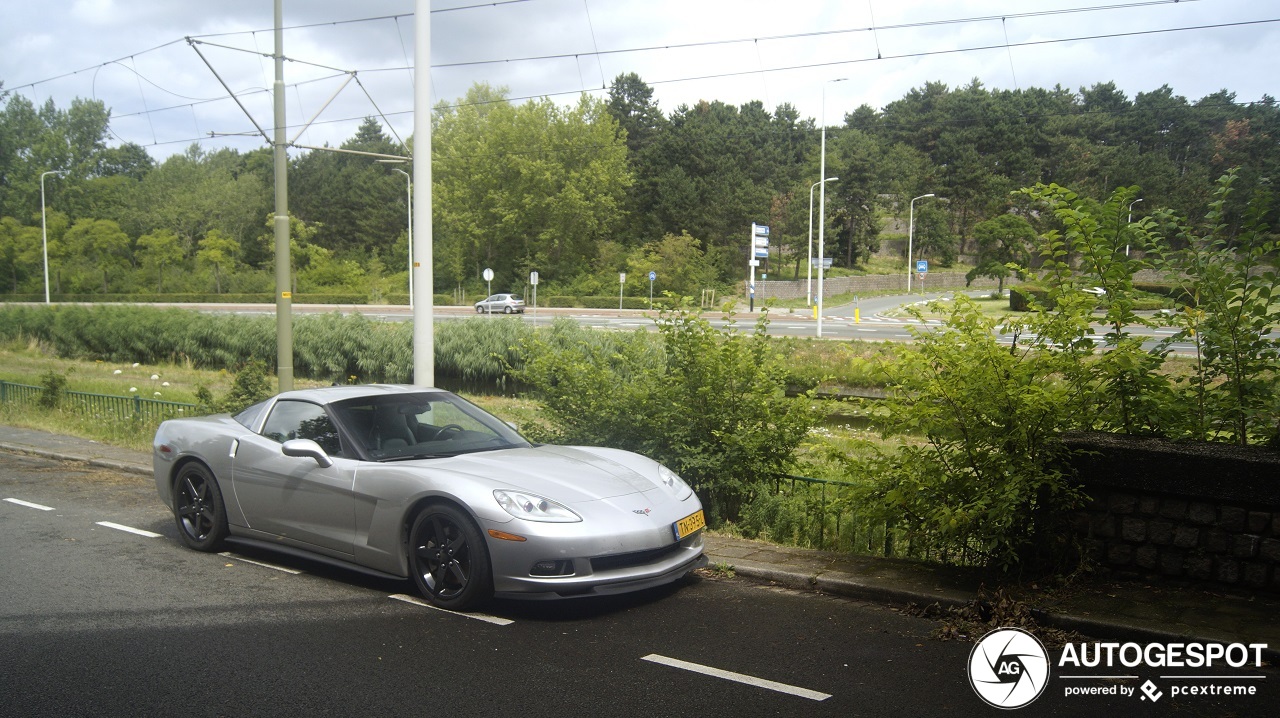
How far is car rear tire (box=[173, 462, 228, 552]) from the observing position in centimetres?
696

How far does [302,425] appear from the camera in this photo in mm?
6617

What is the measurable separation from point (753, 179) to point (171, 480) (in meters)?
78.1

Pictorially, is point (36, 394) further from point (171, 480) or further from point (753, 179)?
point (753, 179)

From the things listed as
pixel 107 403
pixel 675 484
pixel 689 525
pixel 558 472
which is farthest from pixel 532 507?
pixel 107 403

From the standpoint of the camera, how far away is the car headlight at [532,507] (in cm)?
526

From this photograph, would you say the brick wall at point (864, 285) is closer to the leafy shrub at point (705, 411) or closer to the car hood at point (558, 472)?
the leafy shrub at point (705, 411)

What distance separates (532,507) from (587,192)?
7127 centimetres

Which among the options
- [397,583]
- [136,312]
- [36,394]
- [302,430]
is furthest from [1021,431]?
[136,312]

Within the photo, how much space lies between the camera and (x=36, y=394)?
658 inches

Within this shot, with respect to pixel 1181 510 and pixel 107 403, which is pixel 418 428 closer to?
pixel 1181 510

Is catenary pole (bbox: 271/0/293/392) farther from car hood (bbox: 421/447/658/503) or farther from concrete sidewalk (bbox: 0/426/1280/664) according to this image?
concrete sidewalk (bbox: 0/426/1280/664)

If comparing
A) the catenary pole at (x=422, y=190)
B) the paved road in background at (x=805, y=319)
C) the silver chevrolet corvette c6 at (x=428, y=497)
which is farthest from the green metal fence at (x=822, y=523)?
the paved road in background at (x=805, y=319)

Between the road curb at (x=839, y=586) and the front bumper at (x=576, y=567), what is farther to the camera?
the road curb at (x=839, y=586)

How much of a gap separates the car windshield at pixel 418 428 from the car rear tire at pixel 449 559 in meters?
0.72
